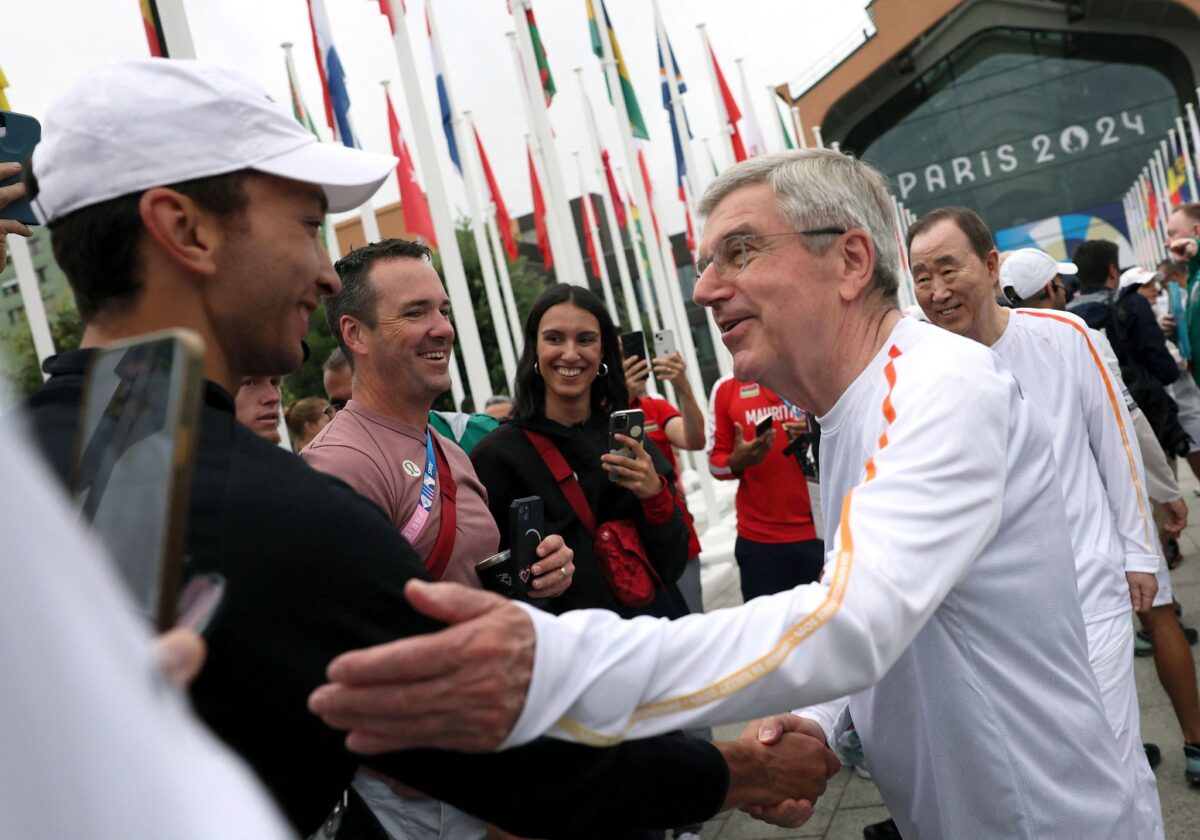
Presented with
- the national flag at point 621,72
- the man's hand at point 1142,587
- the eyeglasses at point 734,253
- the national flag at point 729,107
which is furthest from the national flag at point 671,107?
the eyeglasses at point 734,253

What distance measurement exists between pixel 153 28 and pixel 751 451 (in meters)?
3.84

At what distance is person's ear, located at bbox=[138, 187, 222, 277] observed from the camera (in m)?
1.45

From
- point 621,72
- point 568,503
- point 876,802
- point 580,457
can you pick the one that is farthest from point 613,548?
point 621,72

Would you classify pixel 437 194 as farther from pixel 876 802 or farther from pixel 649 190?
pixel 649 190

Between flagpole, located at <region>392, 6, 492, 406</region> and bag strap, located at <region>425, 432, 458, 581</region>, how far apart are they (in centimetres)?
774

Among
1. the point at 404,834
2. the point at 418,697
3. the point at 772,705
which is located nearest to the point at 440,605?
the point at 418,697

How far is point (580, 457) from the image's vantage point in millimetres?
4355

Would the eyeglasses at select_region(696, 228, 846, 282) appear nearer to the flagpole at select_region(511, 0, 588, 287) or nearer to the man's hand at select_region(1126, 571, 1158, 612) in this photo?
the man's hand at select_region(1126, 571, 1158, 612)

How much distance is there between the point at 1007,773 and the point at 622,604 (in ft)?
7.34

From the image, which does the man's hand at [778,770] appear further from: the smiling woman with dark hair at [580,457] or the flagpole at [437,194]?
the flagpole at [437,194]

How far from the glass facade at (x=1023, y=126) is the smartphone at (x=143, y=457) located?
56.0 m

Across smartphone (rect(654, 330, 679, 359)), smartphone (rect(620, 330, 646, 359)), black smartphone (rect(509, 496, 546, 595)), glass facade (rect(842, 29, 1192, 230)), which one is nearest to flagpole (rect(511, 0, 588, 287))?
smartphone (rect(654, 330, 679, 359))

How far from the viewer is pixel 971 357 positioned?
201 centimetres

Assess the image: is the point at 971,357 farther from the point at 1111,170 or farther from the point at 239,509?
the point at 1111,170
